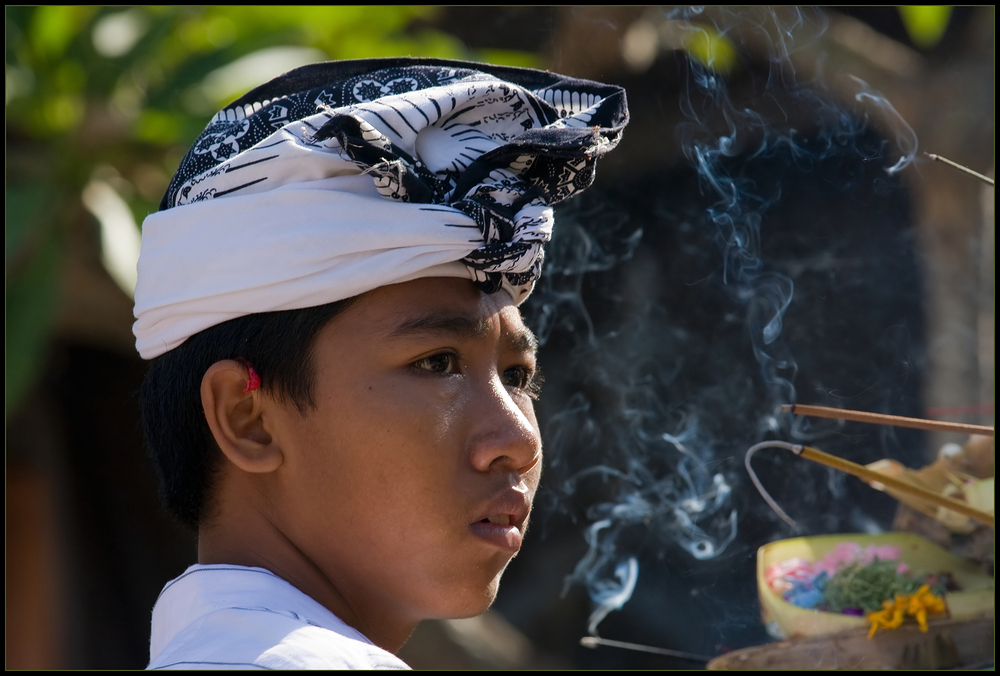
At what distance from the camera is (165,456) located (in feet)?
5.78

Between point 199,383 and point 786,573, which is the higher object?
point 199,383

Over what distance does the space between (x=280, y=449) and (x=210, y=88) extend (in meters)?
3.68

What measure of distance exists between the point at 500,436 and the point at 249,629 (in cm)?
46

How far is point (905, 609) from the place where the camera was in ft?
5.73

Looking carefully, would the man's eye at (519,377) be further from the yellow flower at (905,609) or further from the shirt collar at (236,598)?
the yellow flower at (905,609)

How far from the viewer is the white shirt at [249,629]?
1.31 metres

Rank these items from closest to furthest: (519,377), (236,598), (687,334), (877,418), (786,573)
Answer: (236,598) → (877,418) → (519,377) → (786,573) → (687,334)

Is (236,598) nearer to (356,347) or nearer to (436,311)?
(356,347)

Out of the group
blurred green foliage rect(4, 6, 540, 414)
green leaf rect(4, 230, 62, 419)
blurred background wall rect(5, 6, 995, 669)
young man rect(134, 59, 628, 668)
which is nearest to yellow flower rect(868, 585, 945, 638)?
blurred background wall rect(5, 6, 995, 669)

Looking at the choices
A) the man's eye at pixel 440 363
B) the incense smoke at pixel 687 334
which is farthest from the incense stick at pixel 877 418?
the incense smoke at pixel 687 334

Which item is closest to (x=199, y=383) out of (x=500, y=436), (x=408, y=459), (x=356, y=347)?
(x=356, y=347)

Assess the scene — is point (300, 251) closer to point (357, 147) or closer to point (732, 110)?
point (357, 147)

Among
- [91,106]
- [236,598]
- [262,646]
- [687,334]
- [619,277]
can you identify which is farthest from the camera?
[91,106]

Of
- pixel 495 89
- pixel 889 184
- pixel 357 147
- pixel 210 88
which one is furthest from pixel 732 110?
pixel 210 88
